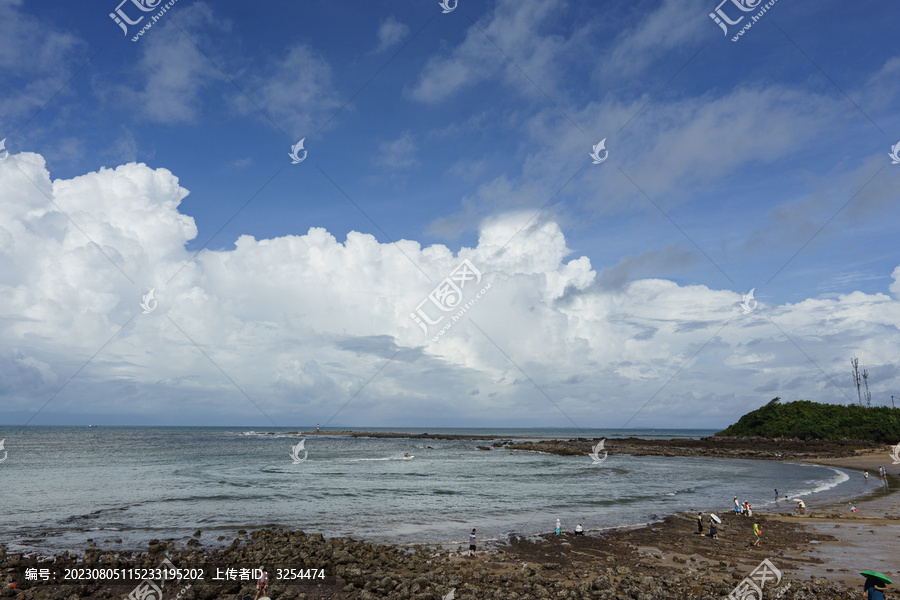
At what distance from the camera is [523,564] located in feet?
60.0

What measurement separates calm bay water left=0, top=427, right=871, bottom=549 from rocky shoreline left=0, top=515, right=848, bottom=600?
2923mm

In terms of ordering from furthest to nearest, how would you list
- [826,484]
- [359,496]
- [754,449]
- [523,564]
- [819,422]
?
[819,422] → [754,449] → [826,484] → [359,496] → [523,564]

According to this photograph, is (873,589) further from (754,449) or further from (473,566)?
(754,449)

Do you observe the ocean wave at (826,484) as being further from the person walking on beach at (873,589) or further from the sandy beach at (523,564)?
the person walking on beach at (873,589)

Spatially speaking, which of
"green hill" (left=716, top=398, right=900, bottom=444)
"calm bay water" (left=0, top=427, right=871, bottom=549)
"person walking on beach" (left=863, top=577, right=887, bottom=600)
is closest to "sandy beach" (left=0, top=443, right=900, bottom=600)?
"calm bay water" (left=0, top=427, right=871, bottom=549)

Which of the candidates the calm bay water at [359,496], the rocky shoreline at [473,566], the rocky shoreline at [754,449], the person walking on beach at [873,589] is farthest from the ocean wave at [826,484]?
the person walking on beach at [873,589]

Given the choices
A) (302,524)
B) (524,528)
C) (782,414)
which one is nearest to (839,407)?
(782,414)

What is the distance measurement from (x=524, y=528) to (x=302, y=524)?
11.7 m

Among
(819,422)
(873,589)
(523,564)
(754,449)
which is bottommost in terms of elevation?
(754,449)

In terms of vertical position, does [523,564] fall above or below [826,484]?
above

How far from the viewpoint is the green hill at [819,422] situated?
8612cm

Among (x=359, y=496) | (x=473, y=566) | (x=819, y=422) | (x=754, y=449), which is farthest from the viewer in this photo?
(x=819, y=422)

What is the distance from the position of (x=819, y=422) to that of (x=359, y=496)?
99258mm

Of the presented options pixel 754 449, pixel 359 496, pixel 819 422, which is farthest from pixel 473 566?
pixel 819 422
